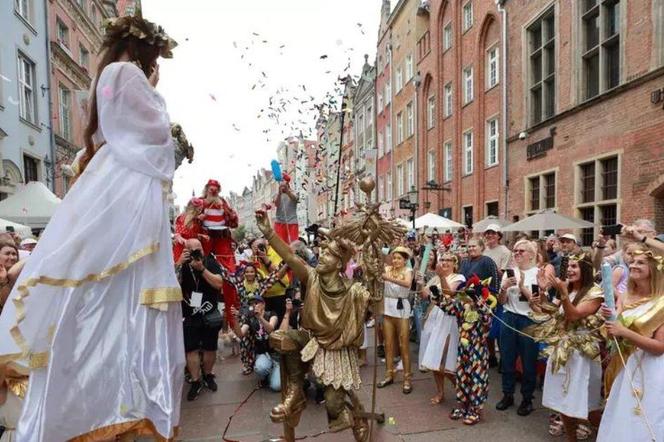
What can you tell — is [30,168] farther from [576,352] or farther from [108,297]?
[576,352]

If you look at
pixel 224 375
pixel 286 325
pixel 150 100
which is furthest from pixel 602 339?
pixel 224 375

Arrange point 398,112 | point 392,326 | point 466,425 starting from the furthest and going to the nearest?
1. point 398,112
2. point 392,326
3. point 466,425

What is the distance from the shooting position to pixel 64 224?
1.86 m

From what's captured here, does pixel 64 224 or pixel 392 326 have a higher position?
pixel 64 224

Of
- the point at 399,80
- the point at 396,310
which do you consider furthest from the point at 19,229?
the point at 399,80

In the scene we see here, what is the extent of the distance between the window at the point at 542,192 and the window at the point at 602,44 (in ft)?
8.86

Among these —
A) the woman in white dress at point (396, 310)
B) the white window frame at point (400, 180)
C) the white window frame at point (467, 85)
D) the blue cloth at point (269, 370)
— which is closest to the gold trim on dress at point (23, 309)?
the blue cloth at point (269, 370)

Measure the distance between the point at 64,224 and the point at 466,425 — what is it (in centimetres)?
378

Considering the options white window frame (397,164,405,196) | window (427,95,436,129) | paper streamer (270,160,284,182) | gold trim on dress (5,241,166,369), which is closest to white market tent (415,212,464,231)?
paper streamer (270,160,284,182)

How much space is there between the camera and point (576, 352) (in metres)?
3.57

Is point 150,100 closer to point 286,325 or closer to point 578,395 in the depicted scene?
point 286,325

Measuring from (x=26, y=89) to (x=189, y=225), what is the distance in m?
14.5

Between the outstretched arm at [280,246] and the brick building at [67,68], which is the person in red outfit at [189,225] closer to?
the outstretched arm at [280,246]

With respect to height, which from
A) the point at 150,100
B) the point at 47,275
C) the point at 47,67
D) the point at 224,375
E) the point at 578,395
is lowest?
the point at 224,375
